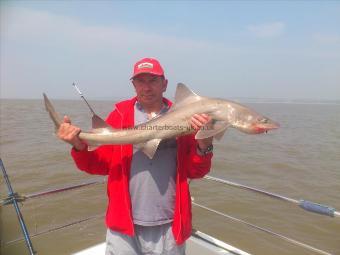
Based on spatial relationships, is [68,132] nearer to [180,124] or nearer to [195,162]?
[180,124]

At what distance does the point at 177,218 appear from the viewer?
9.99 ft

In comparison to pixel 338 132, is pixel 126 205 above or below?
above

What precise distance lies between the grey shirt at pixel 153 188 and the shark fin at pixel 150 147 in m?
0.11

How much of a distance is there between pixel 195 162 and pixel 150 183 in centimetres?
45

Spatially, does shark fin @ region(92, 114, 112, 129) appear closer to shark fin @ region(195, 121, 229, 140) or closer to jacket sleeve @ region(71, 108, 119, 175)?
jacket sleeve @ region(71, 108, 119, 175)

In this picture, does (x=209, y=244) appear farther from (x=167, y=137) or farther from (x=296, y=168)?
(x=296, y=168)

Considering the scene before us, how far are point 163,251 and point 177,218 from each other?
1.19ft

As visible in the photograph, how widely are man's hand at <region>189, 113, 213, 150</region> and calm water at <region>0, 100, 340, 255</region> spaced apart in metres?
2.62

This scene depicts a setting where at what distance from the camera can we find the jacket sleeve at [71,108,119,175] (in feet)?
10.00

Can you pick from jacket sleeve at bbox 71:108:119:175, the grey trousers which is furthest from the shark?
the grey trousers

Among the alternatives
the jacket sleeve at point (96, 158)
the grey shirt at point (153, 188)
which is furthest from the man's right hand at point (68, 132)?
the grey shirt at point (153, 188)

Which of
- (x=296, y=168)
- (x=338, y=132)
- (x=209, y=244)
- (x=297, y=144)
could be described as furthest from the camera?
(x=338, y=132)

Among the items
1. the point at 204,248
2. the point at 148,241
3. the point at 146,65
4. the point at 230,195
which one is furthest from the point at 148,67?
the point at 230,195

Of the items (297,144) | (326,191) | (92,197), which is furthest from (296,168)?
(92,197)
